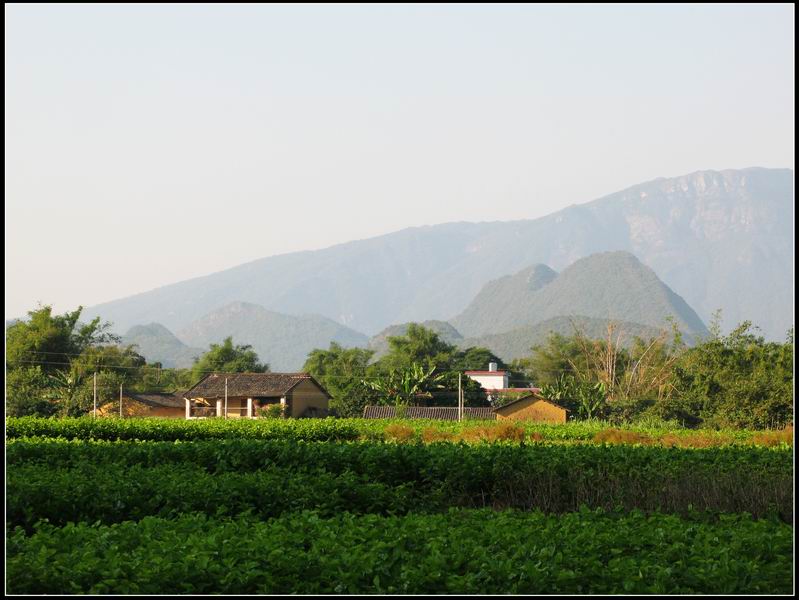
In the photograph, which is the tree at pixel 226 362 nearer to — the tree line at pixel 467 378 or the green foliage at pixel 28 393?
the tree line at pixel 467 378

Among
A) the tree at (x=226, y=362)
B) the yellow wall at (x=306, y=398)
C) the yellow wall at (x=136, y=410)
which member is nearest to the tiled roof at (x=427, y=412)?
the yellow wall at (x=306, y=398)

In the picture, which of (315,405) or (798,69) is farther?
(315,405)

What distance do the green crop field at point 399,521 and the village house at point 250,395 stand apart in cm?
3929

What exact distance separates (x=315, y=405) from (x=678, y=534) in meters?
53.1

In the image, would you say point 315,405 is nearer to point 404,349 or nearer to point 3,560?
point 404,349

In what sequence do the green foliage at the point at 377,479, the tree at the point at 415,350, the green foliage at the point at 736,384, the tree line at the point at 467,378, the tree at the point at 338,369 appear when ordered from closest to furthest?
the green foliage at the point at 377,479 → the green foliage at the point at 736,384 → the tree line at the point at 467,378 → the tree at the point at 338,369 → the tree at the point at 415,350

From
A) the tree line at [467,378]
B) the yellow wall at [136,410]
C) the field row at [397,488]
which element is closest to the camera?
the field row at [397,488]

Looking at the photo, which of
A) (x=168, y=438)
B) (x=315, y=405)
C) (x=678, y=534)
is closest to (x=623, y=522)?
(x=678, y=534)

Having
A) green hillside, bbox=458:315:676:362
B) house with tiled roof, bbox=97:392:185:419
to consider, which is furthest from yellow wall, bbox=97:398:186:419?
green hillside, bbox=458:315:676:362

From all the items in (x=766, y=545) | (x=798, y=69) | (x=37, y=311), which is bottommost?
(x=766, y=545)

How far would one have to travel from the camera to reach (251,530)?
24.8 ft

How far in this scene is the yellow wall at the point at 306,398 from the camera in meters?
58.0

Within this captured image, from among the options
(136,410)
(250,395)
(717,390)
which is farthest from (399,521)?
(136,410)

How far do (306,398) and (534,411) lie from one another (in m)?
17.3
